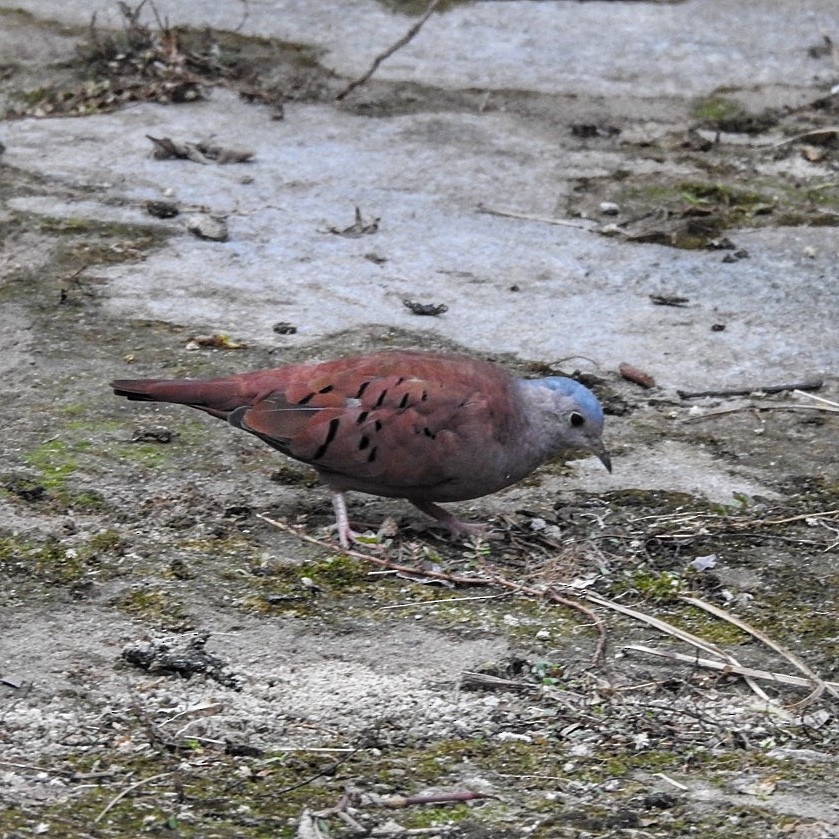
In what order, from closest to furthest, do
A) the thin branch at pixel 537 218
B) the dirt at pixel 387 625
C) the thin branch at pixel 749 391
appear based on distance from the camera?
the dirt at pixel 387 625 → the thin branch at pixel 749 391 → the thin branch at pixel 537 218

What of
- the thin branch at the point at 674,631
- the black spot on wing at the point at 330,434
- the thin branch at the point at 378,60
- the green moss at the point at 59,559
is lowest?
the thin branch at the point at 674,631

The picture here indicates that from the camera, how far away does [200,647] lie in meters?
3.27

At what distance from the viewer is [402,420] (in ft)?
12.6

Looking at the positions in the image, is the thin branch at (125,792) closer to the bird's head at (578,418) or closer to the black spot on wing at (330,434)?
the black spot on wing at (330,434)

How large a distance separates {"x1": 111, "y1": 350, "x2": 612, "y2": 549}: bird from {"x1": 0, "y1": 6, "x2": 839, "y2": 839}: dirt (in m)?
0.16

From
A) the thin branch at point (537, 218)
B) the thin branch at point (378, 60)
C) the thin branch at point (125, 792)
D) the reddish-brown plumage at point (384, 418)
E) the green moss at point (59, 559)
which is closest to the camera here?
the thin branch at point (125, 792)

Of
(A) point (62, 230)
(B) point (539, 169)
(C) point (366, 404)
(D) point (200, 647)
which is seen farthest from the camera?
(B) point (539, 169)

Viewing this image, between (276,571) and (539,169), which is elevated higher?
(539,169)

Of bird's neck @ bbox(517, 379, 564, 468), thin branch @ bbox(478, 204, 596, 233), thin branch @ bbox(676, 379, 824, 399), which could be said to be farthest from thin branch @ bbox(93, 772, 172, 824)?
thin branch @ bbox(478, 204, 596, 233)

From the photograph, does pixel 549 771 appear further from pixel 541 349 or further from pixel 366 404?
pixel 541 349

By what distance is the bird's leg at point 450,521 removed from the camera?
3936 millimetres

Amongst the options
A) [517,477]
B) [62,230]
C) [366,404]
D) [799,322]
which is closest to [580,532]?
[517,477]

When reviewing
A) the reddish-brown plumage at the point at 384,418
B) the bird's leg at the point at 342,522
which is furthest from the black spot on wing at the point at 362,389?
the bird's leg at the point at 342,522

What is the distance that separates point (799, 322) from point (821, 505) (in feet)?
4.04
